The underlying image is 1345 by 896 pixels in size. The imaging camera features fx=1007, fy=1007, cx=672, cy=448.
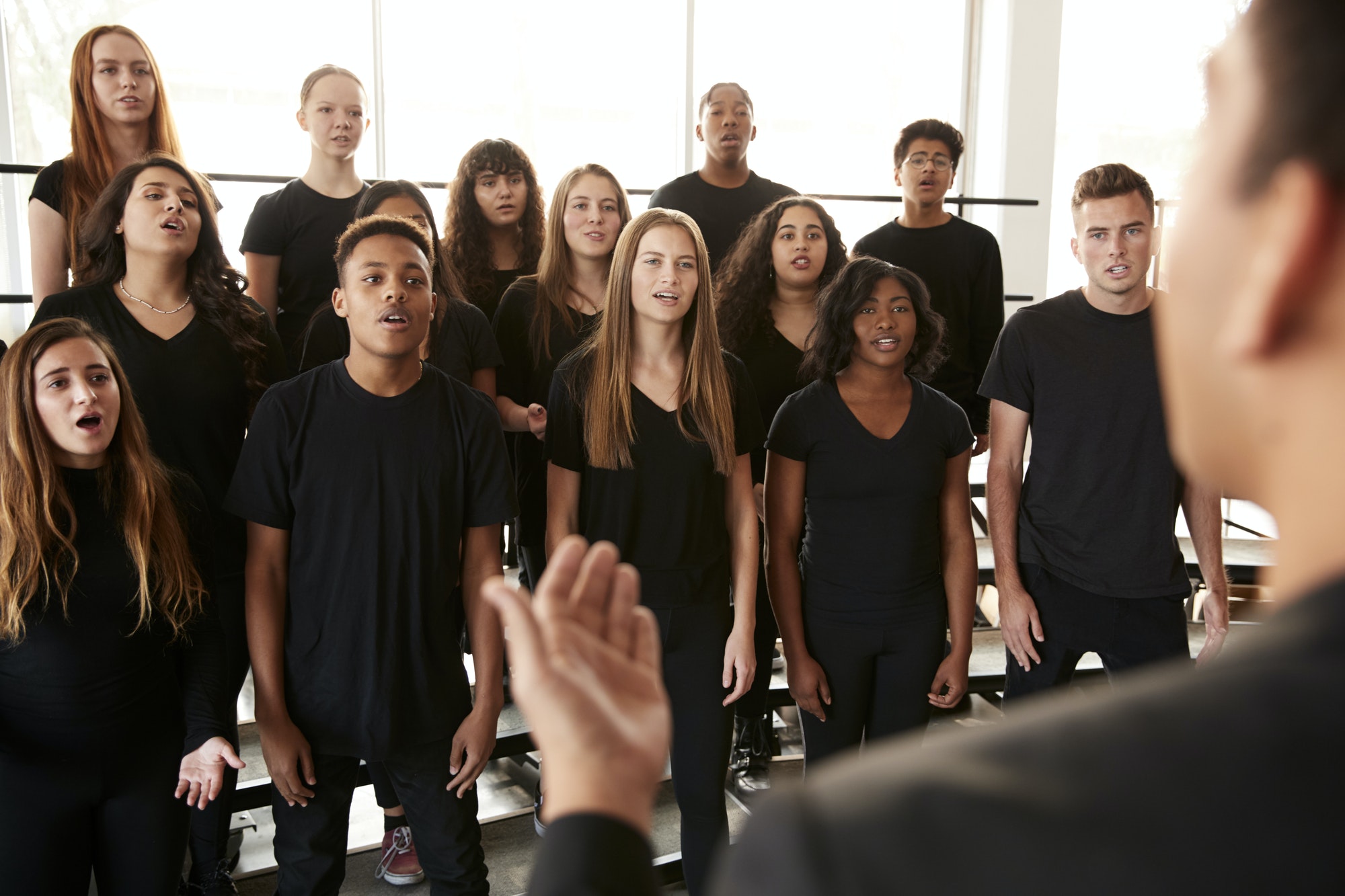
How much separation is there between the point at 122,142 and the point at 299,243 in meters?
0.46

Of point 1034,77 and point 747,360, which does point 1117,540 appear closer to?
point 747,360

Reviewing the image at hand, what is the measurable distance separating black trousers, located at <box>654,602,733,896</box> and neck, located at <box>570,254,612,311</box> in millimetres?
937

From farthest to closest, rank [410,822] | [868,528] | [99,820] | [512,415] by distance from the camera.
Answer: [512,415] → [868,528] → [410,822] → [99,820]

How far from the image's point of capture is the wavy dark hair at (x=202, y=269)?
A: 7.15ft

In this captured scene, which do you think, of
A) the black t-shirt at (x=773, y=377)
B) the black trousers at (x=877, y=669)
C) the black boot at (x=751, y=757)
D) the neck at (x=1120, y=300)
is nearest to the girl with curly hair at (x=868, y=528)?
the black trousers at (x=877, y=669)

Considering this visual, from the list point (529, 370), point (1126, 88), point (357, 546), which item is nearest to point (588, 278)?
point (529, 370)

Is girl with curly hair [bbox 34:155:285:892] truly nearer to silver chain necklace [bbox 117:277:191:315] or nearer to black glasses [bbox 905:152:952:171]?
silver chain necklace [bbox 117:277:191:315]

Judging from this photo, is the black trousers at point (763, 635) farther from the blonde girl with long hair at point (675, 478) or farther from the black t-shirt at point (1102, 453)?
the black t-shirt at point (1102, 453)

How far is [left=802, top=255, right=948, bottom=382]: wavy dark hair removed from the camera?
7.67 ft

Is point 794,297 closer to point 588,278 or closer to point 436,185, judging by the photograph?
point 588,278

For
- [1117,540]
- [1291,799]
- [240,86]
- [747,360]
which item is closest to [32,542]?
[747,360]

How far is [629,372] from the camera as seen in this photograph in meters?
2.22

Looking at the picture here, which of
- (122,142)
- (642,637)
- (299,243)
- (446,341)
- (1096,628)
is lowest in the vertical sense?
(1096,628)

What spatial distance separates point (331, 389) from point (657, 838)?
152cm
